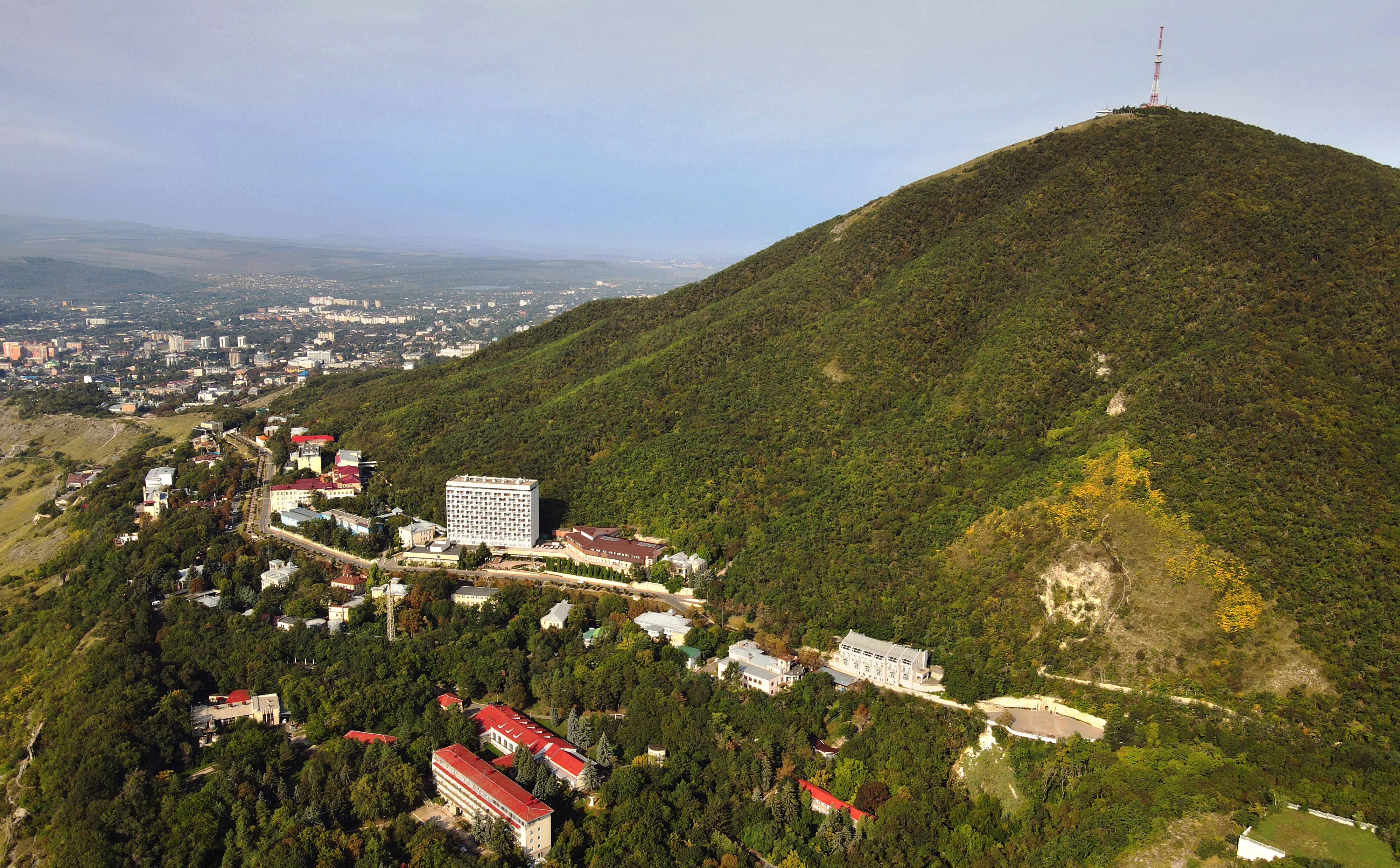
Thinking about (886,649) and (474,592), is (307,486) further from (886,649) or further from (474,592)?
(886,649)

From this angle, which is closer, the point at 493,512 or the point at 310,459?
the point at 493,512

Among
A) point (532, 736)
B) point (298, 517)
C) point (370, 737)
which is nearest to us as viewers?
point (532, 736)

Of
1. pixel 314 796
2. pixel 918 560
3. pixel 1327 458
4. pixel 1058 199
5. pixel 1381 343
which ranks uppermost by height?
pixel 1058 199

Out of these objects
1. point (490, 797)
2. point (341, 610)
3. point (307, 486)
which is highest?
point (307, 486)

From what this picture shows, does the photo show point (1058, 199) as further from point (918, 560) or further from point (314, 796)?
point (314, 796)

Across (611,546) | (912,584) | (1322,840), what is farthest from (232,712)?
(1322,840)

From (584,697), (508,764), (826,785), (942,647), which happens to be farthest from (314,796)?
(942,647)
